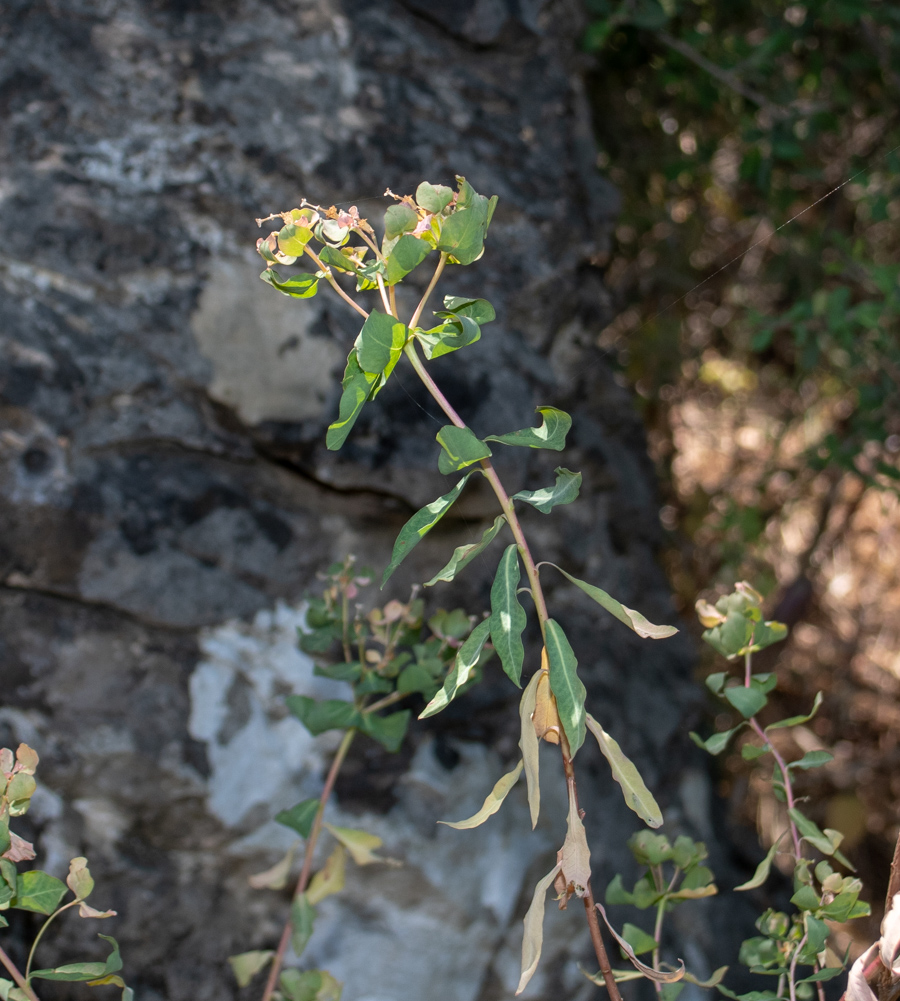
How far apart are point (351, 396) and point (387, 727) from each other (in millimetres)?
458

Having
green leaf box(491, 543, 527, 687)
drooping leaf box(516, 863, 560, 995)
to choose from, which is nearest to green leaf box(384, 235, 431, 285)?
green leaf box(491, 543, 527, 687)

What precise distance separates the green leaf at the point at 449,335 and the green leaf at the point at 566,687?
0.77 ft

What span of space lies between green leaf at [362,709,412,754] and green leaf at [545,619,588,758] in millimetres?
339

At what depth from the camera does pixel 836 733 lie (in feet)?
8.65

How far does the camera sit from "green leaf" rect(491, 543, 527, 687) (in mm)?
699

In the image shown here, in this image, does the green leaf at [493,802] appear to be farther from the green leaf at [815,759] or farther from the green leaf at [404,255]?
the green leaf at [404,255]

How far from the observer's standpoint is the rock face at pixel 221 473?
119 centimetres

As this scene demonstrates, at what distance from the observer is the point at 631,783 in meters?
0.74

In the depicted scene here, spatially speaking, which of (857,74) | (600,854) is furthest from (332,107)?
(857,74)

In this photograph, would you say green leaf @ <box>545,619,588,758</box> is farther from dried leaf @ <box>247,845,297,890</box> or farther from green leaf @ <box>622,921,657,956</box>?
dried leaf @ <box>247,845,297,890</box>

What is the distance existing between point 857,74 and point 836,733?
1.77 meters

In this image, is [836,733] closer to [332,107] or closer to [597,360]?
[597,360]

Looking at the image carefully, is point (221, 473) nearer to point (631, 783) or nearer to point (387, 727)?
point (387, 727)

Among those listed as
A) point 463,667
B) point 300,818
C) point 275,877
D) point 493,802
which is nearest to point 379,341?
point 463,667
